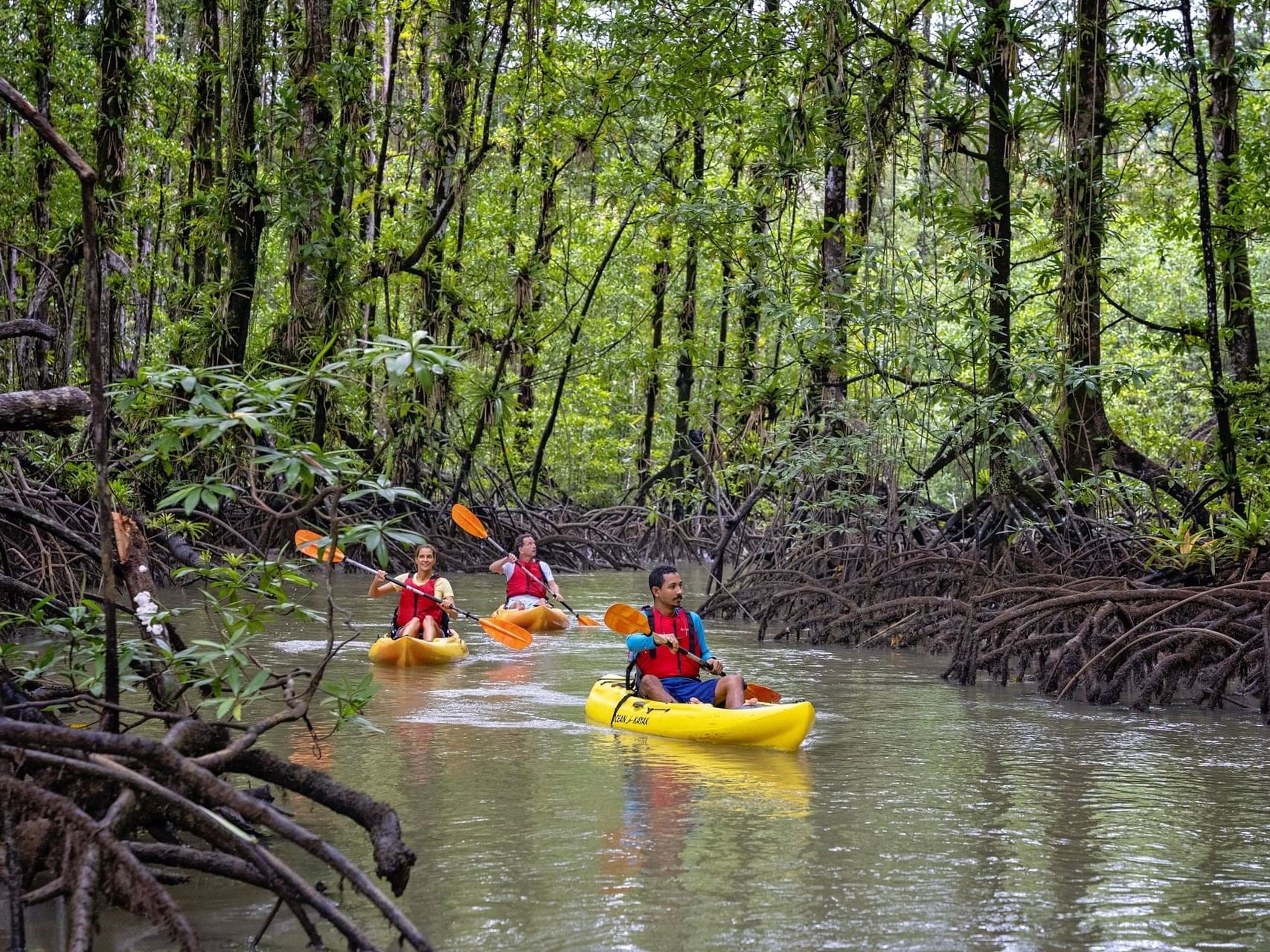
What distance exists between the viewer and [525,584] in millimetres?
12391

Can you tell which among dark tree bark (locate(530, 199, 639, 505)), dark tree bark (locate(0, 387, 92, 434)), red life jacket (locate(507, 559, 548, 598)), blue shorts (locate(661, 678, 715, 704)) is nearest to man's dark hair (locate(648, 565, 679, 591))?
blue shorts (locate(661, 678, 715, 704))

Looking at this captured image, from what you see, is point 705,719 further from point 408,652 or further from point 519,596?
point 519,596

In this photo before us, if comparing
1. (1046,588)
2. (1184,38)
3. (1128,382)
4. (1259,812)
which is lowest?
(1259,812)

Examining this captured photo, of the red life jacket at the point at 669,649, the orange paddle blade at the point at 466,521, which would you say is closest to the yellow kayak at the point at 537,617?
the orange paddle blade at the point at 466,521

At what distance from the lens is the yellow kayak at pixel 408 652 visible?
998 centimetres

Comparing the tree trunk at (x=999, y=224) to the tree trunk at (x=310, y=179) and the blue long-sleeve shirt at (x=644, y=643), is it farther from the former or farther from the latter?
the tree trunk at (x=310, y=179)

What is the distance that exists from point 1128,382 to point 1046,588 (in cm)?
149

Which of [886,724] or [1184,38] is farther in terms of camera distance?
[1184,38]

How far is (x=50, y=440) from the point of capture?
35.9 feet

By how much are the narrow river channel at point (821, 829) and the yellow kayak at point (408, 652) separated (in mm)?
1463

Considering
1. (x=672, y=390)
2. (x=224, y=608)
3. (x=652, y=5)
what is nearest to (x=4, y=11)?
(x=652, y=5)

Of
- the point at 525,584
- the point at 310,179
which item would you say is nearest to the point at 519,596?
the point at 525,584

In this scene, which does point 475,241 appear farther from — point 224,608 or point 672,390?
point 224,608

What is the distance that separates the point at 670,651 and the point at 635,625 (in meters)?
0.34
